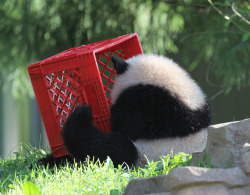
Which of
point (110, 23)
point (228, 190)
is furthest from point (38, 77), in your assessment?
point (110, 23)

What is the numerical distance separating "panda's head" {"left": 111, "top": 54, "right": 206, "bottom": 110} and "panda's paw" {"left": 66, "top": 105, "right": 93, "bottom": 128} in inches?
7.6

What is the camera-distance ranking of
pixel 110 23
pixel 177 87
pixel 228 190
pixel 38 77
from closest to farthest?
pixel 228 190
pixel 177 87
pixel 38 77
pixel 110 23

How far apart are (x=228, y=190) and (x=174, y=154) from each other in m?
0.99

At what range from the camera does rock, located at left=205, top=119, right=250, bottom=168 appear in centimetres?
202

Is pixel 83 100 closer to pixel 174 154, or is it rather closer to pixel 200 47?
pixel 174 154

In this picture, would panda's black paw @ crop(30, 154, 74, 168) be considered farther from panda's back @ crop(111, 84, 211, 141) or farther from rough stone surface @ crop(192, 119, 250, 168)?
rough stone surface @ crop(192, 119, 250, 168)

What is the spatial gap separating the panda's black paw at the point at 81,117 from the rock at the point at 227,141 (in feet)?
2.63

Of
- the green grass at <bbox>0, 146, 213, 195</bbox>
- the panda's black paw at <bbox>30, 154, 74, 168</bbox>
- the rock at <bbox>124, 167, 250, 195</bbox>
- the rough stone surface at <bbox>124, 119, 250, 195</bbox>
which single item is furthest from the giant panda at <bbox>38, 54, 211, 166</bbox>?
the rock at <bbox>124, 167, 250, 195</bbox>

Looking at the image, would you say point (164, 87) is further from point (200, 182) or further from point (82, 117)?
point (200, 182)

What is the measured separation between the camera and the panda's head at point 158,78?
2.52 metres

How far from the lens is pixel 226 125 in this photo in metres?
2.05

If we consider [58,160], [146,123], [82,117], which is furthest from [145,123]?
[58,160]

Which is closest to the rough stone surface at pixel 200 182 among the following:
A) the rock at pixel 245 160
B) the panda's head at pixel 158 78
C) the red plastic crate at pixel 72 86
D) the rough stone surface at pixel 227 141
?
the rock at pixel 245 160

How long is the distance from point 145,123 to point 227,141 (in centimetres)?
61
